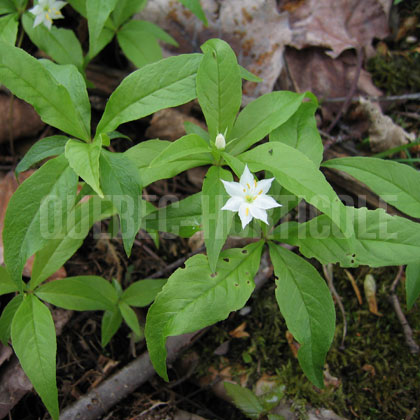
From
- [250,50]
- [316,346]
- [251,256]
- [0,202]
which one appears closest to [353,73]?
[250,50]

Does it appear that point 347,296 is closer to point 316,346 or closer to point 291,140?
point 316,346

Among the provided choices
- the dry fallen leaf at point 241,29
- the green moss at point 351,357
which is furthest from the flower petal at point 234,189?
the dry fallen leaf at point 241,29

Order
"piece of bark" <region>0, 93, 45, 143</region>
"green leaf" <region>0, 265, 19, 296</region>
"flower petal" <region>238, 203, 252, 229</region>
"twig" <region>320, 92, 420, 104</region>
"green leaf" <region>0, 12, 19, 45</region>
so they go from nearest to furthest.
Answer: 1. "flower petal" <region>238, 203, 252, 229</region>
2. "green leaf" <region>0, 265, 19, 296</region>
3. "green leaf" <region>0, 12, 19, 45</region>
4. "piece of bark" <region>0, 93, 45, 143</region>
5. "twig" <region>320, 92, 420, 104</region>

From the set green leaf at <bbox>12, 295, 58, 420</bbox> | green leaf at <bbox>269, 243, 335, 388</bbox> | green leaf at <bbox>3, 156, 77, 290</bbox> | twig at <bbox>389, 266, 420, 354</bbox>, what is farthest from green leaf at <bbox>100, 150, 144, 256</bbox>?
twig at <bbox>389, 266, 420, 354</bbox>

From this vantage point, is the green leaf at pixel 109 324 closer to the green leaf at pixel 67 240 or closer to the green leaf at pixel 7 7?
the green leaf at pixel 67 240

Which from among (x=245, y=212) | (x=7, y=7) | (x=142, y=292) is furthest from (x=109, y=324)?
(x=7, y=7)

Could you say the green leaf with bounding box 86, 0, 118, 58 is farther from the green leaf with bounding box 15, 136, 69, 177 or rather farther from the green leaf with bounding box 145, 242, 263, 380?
the green leaf with bounding box 145, 242, 263, 380
